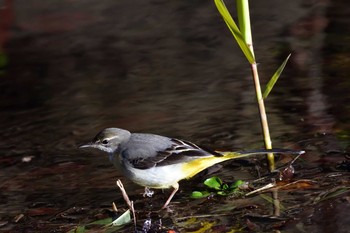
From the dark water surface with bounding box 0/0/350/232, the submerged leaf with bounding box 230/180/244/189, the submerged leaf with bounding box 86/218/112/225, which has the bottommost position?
the dark water surface with bounding box 0/0/350/232

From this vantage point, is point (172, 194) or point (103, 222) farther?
point (172, 194)

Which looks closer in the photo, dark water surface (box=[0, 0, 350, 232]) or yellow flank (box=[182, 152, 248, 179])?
dark water surface (box=[0, 0, 350, 232])

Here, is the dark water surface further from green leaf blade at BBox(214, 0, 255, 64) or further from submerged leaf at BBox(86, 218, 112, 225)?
green leaf blade at BBox(214, 0, 255, 64)

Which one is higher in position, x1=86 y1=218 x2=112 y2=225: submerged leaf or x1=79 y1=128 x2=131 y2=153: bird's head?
x1=79 y1=128 x2=131 y2=153: bird's head

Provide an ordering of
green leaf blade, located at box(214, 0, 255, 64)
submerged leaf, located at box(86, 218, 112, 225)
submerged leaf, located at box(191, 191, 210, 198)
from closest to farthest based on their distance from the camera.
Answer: green leaf blade, located at box(214, 0, 255, 64) < submerged leaf, located at box(86, 218, 112, 225) < submerged leaf, located at box(191, 191, 210, 198)

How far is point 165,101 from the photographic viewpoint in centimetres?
920

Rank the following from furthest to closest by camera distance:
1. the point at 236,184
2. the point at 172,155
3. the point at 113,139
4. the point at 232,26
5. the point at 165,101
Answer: the point at 165,101 < the point at 113,139 < the point at 172,155 < the point at 236,184 < the point at 232,26

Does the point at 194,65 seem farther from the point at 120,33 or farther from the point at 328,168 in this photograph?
the point at 328,168

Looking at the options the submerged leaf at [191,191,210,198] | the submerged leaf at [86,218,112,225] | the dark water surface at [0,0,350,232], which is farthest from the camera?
the submerged leaf at [191,191,210,198]

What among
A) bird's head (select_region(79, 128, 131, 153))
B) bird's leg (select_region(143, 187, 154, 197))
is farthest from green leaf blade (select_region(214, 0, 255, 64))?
bird's leg (select_region(143, 187, 154, 197))

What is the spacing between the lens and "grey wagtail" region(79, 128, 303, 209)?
21.9ft

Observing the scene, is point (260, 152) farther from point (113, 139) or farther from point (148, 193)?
point (113, 139)

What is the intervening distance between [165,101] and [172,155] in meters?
2.53

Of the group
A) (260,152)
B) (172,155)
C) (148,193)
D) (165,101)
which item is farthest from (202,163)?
(165,101)
